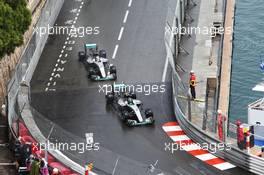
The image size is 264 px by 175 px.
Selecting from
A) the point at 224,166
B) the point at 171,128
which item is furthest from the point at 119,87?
the point at 224,166

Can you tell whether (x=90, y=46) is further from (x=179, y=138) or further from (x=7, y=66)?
(x=179, y=138)

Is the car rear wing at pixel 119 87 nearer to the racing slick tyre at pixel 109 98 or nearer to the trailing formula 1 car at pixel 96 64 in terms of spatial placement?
the racing slick tyre at pixel 109 98

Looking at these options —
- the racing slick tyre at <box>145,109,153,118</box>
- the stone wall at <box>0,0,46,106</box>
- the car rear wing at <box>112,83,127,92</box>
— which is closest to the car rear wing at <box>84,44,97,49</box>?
the stone wall at <box>0,0,46,106</box>

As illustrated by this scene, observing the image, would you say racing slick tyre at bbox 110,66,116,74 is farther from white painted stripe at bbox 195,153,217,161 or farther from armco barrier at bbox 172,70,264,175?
white painted stripe at bbox 195,153,217,161

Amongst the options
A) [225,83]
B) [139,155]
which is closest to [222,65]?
[225,83]

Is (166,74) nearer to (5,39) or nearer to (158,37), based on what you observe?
(158,37)

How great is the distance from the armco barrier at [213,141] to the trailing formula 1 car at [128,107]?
1858mm

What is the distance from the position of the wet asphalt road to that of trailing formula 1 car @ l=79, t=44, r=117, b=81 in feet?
1.64

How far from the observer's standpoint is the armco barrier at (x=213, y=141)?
50375 millimetres

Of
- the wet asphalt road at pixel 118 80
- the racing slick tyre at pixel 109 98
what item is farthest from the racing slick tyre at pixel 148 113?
the racing slick tyre at pixel 109 98

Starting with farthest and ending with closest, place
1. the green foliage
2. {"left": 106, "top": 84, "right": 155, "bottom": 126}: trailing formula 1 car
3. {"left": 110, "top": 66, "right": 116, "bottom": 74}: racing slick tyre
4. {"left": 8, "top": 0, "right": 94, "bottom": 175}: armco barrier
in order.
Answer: {"left": 110, "top": 66, "right": 116, "bottom": 74}: racing slick tyre
{"left": 106, "top": 84, "right": 155, "bottom": 126}: trailing formula 1 car
the green foliage
{"left": 8, "top": 0, "right": 94, "bottom": 175}: armco barrier

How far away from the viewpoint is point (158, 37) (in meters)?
68.3

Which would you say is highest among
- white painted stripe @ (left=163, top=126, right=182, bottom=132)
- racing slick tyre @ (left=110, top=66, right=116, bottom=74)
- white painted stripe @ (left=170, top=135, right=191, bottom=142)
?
racing slick tyre @ (left=110, top=66, right=116, bottom=74)

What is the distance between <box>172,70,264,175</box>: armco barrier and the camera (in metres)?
50.4
